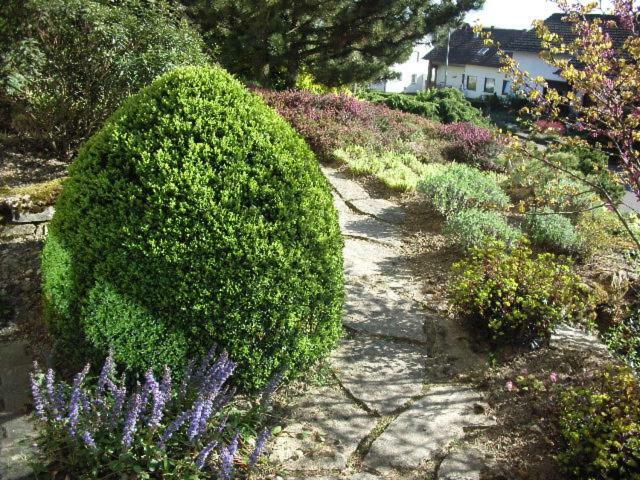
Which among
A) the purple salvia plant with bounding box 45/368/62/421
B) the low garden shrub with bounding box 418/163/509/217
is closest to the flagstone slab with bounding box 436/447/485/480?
the purple salvia plant with bounding box 45/368/62/421

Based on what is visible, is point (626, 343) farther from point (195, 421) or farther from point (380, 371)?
point (195, 421)

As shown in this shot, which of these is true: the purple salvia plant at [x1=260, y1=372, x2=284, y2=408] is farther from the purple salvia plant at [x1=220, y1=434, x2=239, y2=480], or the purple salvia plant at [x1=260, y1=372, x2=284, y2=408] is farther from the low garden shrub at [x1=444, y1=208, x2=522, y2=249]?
the low garden shrub at [x1=444, y1=208, x2=522, y2=249]

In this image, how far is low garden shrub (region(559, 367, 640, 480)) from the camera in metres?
2.86

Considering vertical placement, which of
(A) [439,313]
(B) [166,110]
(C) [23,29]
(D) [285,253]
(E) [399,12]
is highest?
(E) [399,12]

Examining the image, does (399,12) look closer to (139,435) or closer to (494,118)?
(139,435)

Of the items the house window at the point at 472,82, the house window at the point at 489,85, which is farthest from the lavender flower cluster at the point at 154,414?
the house window at the point at 472,82

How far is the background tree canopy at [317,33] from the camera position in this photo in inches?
512

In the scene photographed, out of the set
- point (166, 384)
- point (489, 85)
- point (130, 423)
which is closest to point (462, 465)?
point (166, 384)

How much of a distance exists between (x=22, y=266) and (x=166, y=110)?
7.77 ft

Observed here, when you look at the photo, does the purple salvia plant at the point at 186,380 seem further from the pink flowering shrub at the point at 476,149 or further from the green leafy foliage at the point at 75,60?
the pink flowering shrub at the point at 476,149

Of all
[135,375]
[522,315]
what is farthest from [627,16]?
[135,375]

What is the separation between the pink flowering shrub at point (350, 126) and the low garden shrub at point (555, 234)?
3.66m

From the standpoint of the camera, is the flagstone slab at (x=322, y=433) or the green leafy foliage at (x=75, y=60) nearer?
the flagstone slab at (x=322, y=433)

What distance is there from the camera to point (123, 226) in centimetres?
299
